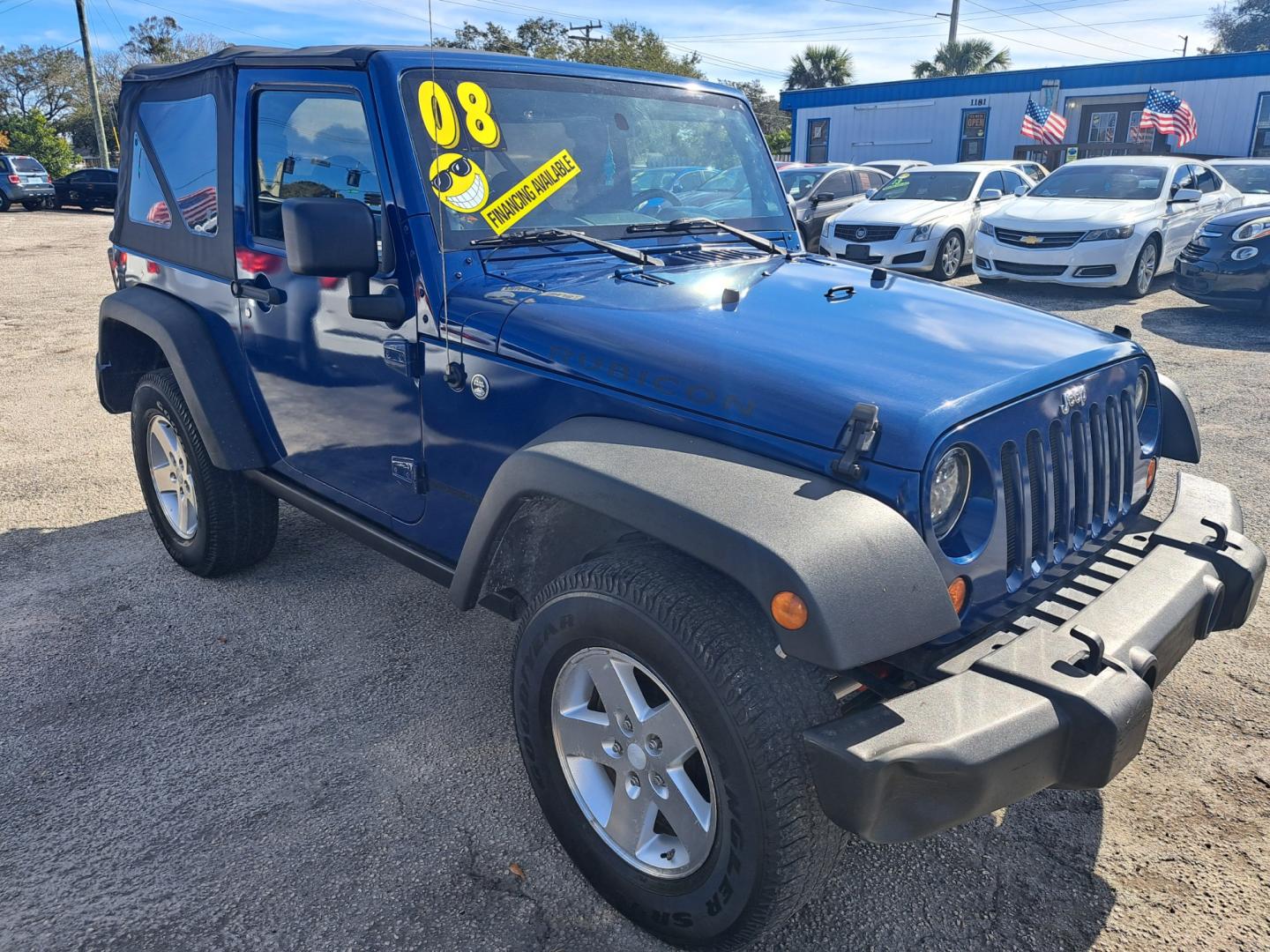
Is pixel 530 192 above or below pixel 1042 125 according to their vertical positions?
below

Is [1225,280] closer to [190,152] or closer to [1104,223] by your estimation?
[1104,223]

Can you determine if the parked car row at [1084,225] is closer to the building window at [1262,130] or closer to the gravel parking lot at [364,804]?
the gravel parking lot at [364,804]

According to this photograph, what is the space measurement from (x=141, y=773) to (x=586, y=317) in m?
1.90

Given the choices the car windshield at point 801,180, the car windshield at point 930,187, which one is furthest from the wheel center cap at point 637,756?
the car windshield at point 801,180

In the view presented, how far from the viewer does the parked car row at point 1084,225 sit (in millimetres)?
9141

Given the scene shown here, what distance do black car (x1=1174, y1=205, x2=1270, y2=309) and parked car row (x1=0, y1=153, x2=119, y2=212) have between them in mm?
26916

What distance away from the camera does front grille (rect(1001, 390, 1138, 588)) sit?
2.15 metres

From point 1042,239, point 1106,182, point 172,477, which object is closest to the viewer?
point 172,477

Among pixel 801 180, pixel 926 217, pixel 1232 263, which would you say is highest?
pixel 801 180

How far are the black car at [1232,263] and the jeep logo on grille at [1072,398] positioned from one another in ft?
26.6

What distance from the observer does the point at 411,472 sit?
2.89 metres

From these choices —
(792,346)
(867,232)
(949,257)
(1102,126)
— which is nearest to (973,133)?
(1102,126)

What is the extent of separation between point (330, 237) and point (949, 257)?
10.8 metres

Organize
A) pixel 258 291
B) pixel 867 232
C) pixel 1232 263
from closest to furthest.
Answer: pixel 258 291, pixel 1232 263, pixel 867 232
